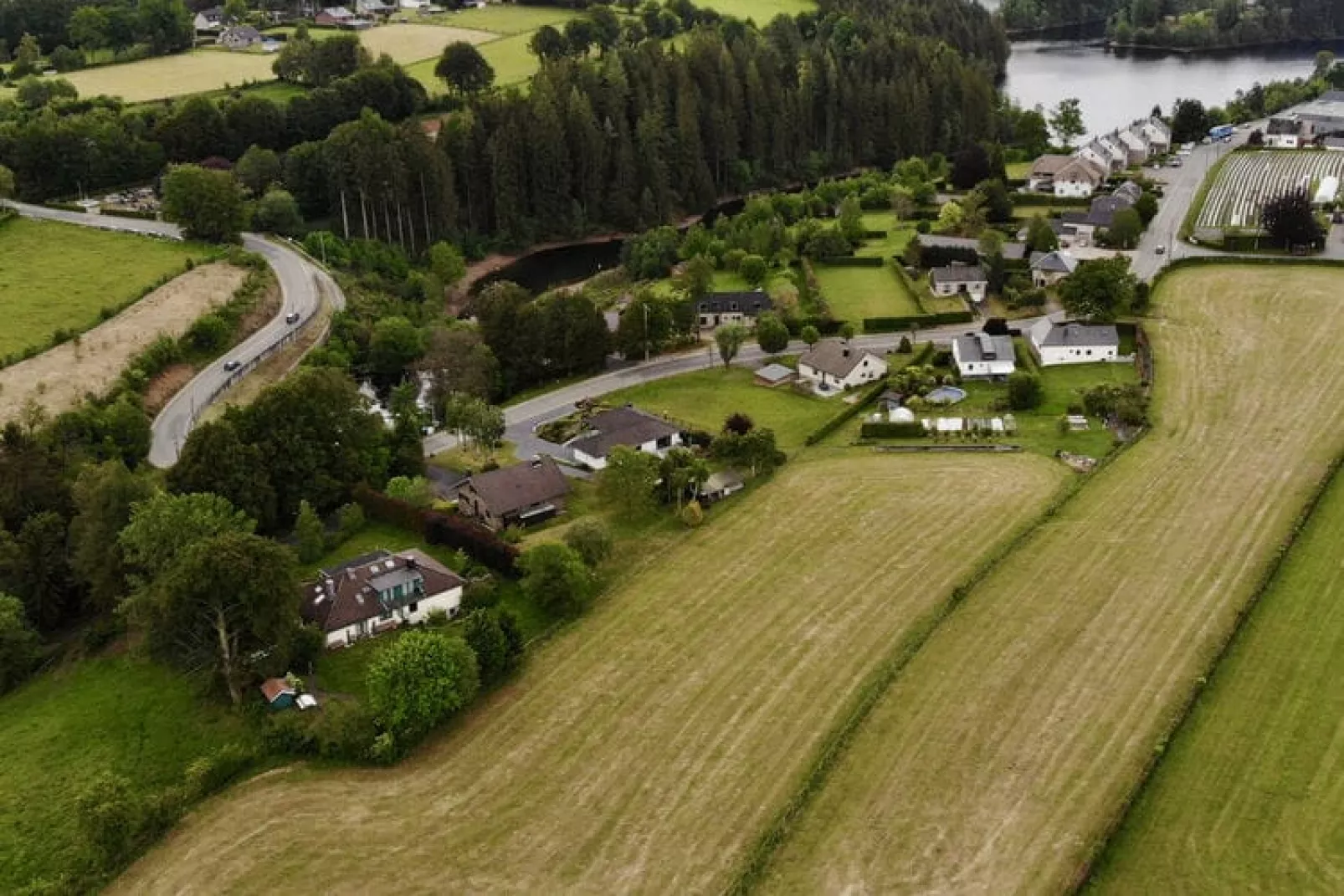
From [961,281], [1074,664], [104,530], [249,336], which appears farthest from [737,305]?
[104,530]

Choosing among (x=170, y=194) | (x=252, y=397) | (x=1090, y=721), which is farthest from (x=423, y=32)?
(x=1090, y=721)

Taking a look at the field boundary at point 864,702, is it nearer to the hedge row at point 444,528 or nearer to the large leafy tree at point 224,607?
the hedge row at point 444,528

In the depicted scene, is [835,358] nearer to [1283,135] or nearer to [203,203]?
[203,203]

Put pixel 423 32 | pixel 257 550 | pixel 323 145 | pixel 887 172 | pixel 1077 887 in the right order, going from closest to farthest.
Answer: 1. pixel 1077 887
2. pixel 257 550
3. pixel 323 145
4. pixel 887 172
5. pixel 423 32

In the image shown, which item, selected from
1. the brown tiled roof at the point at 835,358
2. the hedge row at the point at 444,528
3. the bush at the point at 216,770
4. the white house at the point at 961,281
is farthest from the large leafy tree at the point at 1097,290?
the bush at the point at 216,770

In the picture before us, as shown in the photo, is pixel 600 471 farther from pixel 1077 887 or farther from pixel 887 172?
pixel 887 172

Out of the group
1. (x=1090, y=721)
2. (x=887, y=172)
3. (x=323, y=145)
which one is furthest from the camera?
(x=887, y=172)
